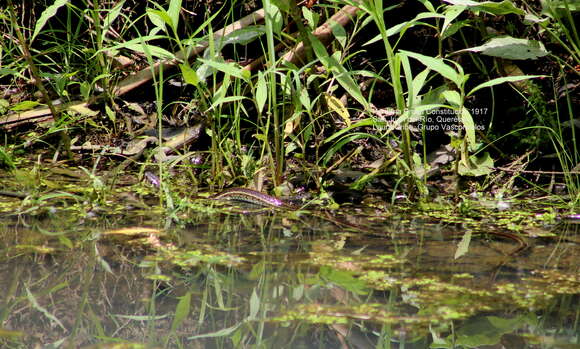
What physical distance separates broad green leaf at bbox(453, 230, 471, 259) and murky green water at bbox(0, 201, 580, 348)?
15mm

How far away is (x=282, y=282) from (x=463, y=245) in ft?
2.62

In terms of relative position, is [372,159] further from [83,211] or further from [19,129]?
[19,129]

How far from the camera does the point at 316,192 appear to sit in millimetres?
3250

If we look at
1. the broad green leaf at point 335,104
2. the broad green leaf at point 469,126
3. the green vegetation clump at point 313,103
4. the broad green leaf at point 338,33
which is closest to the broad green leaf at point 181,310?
the green vegetation clump at point 313,103

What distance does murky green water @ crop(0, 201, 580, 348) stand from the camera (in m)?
1.69

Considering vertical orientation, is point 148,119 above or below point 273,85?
below

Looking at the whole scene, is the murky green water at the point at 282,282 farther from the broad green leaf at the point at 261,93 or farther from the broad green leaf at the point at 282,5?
the broad green leaf at the point at 282,5

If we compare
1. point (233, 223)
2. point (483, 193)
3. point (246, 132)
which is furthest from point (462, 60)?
point (233, 223)

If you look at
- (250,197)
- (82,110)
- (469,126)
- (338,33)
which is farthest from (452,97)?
(82,110)

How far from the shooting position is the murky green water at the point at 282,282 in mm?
1689

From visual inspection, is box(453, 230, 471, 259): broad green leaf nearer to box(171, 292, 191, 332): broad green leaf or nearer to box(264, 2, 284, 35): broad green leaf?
box(171, 292, 191, 332): broad green leaf

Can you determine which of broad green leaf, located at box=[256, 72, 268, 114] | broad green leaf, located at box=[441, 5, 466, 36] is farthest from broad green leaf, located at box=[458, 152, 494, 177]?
broad green leaf, located at box=[256, 72, 268, 114]

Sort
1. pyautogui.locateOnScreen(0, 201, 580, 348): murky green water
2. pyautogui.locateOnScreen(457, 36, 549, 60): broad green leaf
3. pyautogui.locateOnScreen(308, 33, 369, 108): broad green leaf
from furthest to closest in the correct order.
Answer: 1. pyautogui.locateOnScreen(457, 36, 549, 60): broad green leaf
2. pyautogui.locateOnScreen(308, 33, 369, 108): broad green leaf
3. pyautogui.locateOnScreen(0, 201, 580, 348): murky green water

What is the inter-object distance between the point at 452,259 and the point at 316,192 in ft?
3.39
